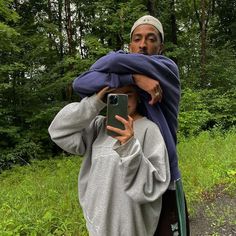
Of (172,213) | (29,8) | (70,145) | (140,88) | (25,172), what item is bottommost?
(25,172)

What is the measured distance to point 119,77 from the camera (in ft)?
5.14

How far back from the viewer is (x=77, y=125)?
1.62m

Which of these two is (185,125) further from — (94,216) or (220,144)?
(94,216)

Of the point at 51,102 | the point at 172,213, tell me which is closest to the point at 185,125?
the point at 51,102

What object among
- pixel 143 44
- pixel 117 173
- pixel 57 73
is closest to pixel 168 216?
pixel 117 173

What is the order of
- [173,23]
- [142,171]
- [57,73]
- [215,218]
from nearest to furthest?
1. [142,171]
2. [215,218]
3. [57,73]
4. [173,23]

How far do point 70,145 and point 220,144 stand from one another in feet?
22.3

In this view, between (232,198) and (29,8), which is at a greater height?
(29,8)

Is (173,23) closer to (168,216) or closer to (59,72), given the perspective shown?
(59,72)

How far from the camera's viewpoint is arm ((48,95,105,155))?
5.24ft

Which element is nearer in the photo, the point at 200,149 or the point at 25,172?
the point at 200,149

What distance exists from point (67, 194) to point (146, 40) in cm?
383

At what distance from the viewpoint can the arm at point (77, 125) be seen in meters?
1.60

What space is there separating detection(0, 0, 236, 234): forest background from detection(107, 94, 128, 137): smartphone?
22.0 feet
